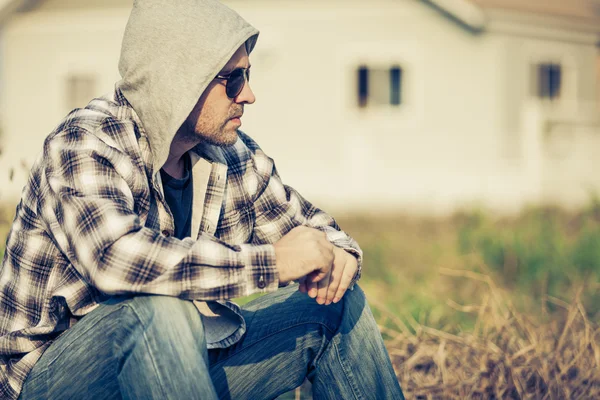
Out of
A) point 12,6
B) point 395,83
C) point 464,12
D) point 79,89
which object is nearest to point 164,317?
point 464,12

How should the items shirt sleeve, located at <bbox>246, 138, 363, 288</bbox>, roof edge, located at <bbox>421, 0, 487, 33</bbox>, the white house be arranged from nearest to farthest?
shirt sleeve, located at <bbox>246, 138, 363, 288</bbox>
roof edge, located at <bbox>421, 0, 487, 33</bbox>
the white house

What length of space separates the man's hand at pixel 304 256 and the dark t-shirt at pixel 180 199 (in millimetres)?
379

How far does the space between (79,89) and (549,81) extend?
9.19 meters

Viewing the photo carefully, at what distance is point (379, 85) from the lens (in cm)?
1514

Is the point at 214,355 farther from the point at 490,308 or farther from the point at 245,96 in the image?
the point at 490,308

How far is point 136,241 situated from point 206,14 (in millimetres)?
742

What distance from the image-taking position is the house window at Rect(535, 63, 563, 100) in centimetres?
1606

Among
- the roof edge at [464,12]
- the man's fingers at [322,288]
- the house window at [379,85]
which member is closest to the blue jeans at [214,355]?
the man's fingers at [322,288]

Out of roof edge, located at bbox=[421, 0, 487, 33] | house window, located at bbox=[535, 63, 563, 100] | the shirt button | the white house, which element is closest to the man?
the shirt button

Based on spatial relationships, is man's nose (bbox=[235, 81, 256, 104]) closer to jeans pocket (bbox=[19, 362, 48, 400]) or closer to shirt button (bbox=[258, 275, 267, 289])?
shirt button (bbox=[258, 275, 267, 289])

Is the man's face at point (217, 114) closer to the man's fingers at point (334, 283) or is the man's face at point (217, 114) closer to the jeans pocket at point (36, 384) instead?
the man's fingers at point (334, 283)

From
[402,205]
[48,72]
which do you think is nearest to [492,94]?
[402,205]

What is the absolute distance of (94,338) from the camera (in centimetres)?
196

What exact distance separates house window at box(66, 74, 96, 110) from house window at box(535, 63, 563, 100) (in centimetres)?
862
